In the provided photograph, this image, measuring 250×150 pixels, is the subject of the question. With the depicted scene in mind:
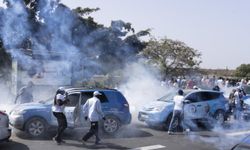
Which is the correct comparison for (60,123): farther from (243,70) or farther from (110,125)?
(243,70)

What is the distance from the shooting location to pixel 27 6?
18.3 metres

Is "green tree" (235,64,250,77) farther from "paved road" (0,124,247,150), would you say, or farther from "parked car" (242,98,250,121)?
"paved road" (0,124,247,150)

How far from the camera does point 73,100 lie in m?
11.8

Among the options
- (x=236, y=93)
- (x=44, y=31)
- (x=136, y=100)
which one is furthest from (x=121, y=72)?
(x=236, y=93)

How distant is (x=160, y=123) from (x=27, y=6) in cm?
892

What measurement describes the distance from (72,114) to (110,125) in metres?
1.42

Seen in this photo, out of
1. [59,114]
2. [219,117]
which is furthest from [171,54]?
[59,114]

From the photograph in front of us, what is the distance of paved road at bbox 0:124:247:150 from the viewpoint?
1042 cm

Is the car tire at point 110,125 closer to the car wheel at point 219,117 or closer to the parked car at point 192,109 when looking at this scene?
the parked car at point 192,109

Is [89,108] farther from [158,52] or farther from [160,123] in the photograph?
[158,52]

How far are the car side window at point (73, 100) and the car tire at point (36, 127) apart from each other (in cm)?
94

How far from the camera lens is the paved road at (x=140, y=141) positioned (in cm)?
1042

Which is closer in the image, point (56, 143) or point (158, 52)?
point (56, 143)

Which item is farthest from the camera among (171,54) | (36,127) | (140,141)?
(171,54)
